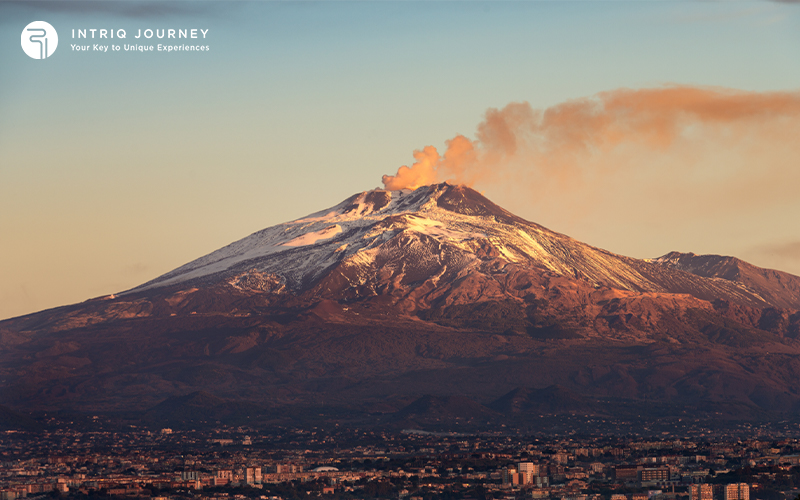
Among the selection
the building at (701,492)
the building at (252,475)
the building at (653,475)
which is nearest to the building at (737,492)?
the building at (701,492)

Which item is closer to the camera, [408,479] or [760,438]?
[408,479]

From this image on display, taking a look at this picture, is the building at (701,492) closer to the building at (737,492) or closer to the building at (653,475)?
the building at (737,492)

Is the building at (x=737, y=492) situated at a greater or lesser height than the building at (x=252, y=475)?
lesser

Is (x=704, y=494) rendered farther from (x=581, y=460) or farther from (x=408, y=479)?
(x=581, y=460)

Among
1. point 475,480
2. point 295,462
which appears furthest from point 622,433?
point 475,480

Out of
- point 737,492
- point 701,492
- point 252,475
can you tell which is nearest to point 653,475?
point 701,492

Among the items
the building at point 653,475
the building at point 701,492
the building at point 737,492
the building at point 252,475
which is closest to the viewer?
the building at point 701,492

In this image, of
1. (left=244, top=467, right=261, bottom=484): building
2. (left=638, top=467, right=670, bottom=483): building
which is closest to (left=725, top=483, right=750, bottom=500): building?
(left=638, top=467, right=670, bottom=483): building

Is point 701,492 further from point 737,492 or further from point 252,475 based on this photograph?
point 252,475

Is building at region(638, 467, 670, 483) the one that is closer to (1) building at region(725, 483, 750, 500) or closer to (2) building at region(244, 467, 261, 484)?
(1) building at region(725, 483, 750, 500)

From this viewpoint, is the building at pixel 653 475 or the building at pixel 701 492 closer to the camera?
the building at pixel 701 492

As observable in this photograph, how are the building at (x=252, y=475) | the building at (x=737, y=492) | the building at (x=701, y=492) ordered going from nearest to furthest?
the building at (x=701, y=492), the building at (x=737, y=492), the building at (x=252, y=475)
